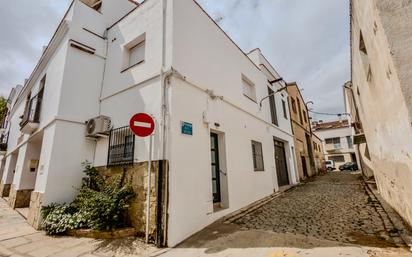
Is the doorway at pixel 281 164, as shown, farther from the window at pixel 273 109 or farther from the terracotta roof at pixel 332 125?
the terracotta roof at pixel 332 125

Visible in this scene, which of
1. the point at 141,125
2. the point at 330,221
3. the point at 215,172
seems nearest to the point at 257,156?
the point at 215,172

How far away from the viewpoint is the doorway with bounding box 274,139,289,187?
433 inches

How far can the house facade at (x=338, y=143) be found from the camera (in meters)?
31.4

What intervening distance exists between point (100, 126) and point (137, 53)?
265 centimetres

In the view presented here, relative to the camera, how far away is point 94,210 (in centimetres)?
460

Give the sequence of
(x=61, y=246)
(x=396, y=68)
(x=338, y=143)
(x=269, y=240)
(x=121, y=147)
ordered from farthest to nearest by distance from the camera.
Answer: (x=338, y=143) → (x=121, y=147) → (x=61, y=246) → (x=269, y=240) → (x=396, y=68)

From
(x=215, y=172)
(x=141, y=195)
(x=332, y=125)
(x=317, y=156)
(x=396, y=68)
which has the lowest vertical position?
(x=141, y=195)

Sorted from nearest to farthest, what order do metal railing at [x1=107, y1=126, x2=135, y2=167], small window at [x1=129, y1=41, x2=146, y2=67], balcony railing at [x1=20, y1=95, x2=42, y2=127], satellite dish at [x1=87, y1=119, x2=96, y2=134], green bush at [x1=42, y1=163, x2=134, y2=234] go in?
green bush at [x1=42, y1=163, x2=134, y2=234]
metal railing at [x1=107, y1=126, x2=135, y2=167]
satellite dish at [x1=87, y1=119, x2=96, y2=134]
small window at [x1=129, y1=41, x2=146, y2=67]
balcony railing at [x1=20, y1=95, x2=42, y2=127]

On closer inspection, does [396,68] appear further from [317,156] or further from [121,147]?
[317,156]

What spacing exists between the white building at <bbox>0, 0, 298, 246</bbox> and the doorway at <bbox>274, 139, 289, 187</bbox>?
8.76 ft

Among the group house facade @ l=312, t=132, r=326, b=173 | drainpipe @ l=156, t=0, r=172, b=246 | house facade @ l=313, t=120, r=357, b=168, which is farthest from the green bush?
house facade @ l=313, t=120, r=357, b=168

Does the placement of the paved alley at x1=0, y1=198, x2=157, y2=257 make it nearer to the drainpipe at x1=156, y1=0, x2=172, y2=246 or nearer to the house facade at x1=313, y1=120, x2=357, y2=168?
the drainpipe at x1=156, y1=0, x2=172, y2=246

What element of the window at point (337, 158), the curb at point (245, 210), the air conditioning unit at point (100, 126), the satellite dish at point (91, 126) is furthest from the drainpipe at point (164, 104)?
the window at point (337, 158)

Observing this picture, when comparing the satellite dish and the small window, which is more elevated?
the small window
